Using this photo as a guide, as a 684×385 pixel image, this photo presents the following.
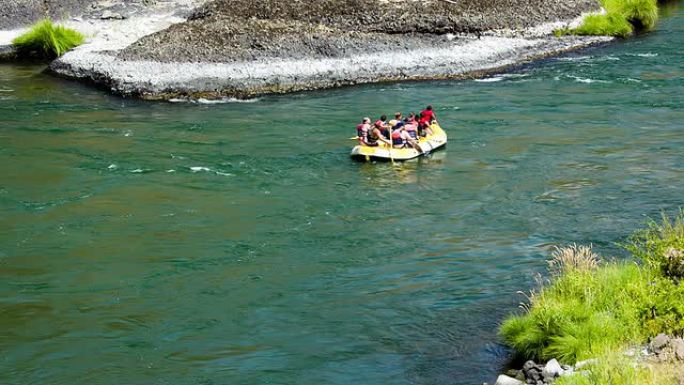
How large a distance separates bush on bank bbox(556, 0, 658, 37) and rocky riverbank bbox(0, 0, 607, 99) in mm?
642

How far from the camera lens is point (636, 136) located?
24.8 m

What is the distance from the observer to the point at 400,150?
24328 millimetres

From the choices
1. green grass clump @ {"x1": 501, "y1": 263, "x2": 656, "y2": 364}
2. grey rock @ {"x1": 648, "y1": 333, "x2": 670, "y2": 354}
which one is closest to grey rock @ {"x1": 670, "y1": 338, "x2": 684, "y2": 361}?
grey rock @ {"x1": 648, "y1": 333, "x2": 670, "y2": 354}

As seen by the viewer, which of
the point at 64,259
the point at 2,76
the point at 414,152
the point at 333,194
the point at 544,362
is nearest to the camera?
the point at 544,362

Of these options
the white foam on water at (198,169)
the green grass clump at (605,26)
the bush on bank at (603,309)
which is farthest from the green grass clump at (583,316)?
the green grass clump at (605,26)

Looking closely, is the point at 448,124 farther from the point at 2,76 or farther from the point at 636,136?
the point at 2,76

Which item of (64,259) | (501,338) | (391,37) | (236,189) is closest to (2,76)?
(391,37)

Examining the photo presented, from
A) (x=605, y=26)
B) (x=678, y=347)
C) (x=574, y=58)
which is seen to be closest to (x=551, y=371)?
(x=678, y=347)

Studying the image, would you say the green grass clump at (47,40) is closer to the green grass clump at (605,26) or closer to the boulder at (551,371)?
the green grass clump at (605,26)

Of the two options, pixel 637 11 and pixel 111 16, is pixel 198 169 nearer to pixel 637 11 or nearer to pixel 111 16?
pixel 111 16

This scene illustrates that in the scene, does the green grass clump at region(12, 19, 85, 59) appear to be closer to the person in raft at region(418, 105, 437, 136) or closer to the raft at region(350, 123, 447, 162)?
the person in raft at region(418, 105, 437, 136)

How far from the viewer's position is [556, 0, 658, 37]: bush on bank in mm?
37969

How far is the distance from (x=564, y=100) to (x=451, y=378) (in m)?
17.7

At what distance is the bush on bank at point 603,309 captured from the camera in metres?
12.4
